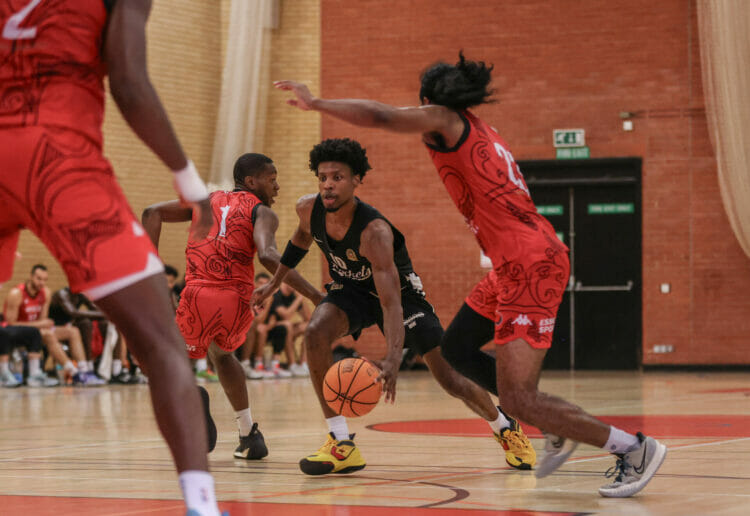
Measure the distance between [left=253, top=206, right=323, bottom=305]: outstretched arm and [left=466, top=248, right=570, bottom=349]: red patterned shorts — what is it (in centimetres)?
179

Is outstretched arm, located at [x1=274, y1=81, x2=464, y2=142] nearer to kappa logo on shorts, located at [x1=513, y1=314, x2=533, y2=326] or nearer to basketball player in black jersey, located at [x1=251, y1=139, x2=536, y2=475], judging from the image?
kappa logo on shorts, located at [x1=513, y1=314, x2=533, y2=326]

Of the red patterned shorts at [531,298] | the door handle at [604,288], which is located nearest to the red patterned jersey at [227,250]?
the red patterned shorts at [531,298]

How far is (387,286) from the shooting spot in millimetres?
5570

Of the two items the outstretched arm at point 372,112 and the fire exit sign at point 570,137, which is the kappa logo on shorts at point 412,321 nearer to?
the outstretched arm at point 372,112

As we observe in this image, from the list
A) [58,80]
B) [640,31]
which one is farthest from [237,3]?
[58,80]

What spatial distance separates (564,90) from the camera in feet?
59.0

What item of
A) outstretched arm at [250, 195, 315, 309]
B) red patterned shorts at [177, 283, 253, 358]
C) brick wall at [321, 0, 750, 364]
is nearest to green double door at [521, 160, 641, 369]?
brick wall at [321, 0, 750, 364]

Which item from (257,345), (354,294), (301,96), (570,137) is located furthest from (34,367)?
(301,96)

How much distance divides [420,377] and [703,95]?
630 cm

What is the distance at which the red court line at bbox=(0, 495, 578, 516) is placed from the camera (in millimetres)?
4215

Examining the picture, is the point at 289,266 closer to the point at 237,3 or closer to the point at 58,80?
the point at 58,80

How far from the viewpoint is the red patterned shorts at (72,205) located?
9.78ft

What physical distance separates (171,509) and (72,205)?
5.94 ft

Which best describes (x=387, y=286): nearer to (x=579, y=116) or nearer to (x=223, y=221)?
(x=223, y=221)
